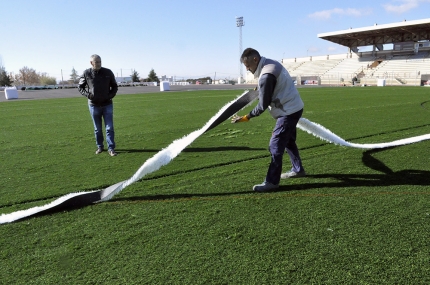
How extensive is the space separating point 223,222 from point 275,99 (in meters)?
1.58

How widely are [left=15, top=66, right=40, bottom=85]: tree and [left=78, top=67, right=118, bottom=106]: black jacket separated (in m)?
107

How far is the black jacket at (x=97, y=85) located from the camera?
598 centimetres

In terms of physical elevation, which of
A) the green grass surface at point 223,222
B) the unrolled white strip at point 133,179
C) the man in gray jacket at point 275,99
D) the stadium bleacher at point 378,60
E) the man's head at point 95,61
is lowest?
the green grass surface at point 223,222

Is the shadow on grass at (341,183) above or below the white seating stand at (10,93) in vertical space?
below

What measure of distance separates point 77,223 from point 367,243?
2.61 m

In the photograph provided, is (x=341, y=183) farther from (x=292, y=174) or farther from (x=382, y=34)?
(x=382, y=34)

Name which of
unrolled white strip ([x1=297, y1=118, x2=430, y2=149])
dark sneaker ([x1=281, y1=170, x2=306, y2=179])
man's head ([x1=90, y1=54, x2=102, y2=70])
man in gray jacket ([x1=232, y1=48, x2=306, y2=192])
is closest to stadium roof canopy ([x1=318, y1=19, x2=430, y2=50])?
unrolled white strip ([x1=297, y1=118, x2=430, y2=149])

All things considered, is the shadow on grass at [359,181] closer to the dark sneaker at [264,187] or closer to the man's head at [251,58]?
the dark sneaker at [264,187]

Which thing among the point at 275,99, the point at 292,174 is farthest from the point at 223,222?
the point at 292,174

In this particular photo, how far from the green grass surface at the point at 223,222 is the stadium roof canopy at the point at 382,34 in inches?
2107

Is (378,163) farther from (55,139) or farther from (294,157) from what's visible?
(55,139)

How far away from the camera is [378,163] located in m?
5.21

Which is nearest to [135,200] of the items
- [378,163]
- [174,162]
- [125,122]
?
[174,162]

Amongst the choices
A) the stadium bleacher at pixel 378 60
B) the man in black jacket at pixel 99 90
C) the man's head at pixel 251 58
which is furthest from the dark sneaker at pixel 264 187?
the stadium bleacher at pixel 378 60
